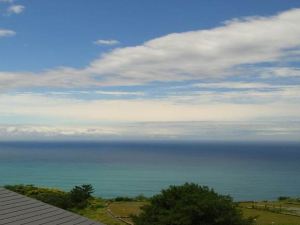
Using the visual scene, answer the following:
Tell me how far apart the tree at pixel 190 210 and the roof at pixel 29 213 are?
1078cm

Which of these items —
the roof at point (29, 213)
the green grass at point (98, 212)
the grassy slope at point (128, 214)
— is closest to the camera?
the roof at point (29, 213)

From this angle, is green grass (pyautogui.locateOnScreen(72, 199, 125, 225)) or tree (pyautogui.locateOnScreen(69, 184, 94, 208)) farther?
tree (pyautogui.locateOnScreen(69, 184, 94, 208))

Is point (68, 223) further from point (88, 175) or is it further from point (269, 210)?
point (88, 175)

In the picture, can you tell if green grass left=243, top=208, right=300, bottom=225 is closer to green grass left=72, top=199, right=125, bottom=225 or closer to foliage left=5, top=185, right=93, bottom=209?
green grass left=72, top=199, right=125, bottom=225

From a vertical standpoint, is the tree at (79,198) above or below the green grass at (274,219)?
above

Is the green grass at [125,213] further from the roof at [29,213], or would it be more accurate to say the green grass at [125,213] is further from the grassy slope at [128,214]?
the roof at [29,213]

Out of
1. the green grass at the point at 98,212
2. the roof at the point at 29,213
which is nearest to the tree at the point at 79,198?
the green grass at the point at 98,212

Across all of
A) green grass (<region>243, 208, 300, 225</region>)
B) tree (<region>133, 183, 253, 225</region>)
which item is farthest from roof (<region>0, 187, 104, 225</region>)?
green grass (<region>243, 208, 300, 225</region>)

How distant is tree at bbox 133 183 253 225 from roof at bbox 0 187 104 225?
35.4 feet

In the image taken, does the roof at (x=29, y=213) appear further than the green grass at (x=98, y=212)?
No

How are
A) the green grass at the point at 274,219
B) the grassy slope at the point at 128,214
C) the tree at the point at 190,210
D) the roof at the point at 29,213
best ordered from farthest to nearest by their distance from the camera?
1. the grassy slope at the point at 128,214
2. the green grass at the point at 274,219
3. the tree at the point at 190,210
4. the roof at the point at 29,213

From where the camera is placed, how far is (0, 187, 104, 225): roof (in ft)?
43.7

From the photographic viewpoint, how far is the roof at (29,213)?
13312 mm

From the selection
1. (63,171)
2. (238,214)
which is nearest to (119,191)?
(63,171)
